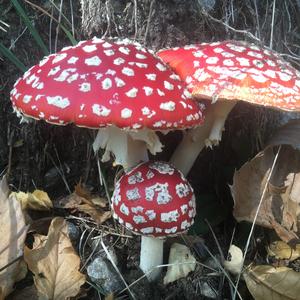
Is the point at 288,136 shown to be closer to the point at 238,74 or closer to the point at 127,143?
the point at 238,74

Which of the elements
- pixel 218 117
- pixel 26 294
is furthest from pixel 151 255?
pixel 218 117

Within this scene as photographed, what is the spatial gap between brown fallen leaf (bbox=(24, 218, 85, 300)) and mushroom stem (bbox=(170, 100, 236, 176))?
2.94ft

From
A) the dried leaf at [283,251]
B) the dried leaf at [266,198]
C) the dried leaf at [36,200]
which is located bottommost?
the dried leaf at [283,251]

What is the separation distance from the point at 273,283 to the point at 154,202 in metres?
0.72

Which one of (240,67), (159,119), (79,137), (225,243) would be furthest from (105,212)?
(240,67)

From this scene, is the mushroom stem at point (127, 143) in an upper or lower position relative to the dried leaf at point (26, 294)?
upper

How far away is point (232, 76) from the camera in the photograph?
219 centimetres

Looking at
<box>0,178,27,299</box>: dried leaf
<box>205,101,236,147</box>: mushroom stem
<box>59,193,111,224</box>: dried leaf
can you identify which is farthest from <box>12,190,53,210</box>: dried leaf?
<box>205,101,236,147</box>: mushroom stem

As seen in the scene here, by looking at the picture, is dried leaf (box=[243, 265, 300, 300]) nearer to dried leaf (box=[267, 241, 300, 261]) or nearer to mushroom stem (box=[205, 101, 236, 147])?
dried leaf (box=[267, 241, 300, 261])

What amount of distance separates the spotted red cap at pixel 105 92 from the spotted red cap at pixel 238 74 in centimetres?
10

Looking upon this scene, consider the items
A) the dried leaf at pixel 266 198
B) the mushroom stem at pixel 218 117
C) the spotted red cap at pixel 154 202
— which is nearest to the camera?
the spotted red cap at pixel 154 202

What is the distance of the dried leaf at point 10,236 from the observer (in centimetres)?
→ 235

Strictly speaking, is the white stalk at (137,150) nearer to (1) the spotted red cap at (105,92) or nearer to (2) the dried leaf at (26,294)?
(1) the spotted red cap at (105,92)

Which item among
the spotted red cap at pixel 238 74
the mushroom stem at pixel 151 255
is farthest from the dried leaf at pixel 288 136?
the mushroom stem at pixel 151 255
